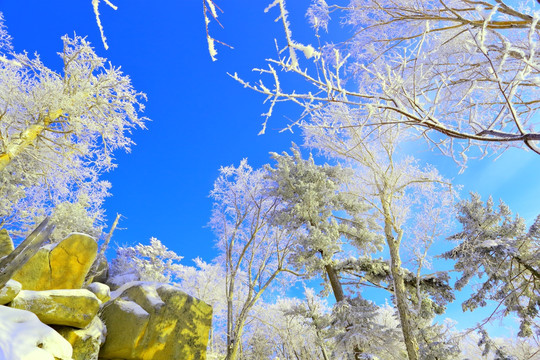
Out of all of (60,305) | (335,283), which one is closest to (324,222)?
(335,283)

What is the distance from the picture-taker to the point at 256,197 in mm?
11859

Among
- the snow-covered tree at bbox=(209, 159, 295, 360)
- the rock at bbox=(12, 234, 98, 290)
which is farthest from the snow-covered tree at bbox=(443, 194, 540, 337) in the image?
the rock at bbox=(12, 234, 98, 290)

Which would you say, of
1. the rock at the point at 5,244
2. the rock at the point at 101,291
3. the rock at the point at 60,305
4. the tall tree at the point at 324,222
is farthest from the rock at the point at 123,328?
the tall tree at the point at 324,222

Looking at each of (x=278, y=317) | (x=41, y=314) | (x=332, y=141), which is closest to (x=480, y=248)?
(x=332, y=141)

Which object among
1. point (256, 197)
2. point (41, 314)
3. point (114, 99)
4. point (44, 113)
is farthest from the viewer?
point (256, 197)

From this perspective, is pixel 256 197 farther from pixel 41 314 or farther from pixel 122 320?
pixel 41 314

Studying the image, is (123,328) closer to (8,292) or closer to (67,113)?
(8,292)

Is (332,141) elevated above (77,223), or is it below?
below

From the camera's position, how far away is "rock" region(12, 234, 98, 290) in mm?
6254

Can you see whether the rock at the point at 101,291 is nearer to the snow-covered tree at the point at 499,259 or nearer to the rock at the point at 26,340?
the rock at the point at 26,340

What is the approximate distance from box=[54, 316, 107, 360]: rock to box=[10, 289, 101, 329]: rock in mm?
119

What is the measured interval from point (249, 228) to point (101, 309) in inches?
230

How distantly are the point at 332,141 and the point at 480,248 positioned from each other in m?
4.86

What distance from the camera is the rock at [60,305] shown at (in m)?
5.02
